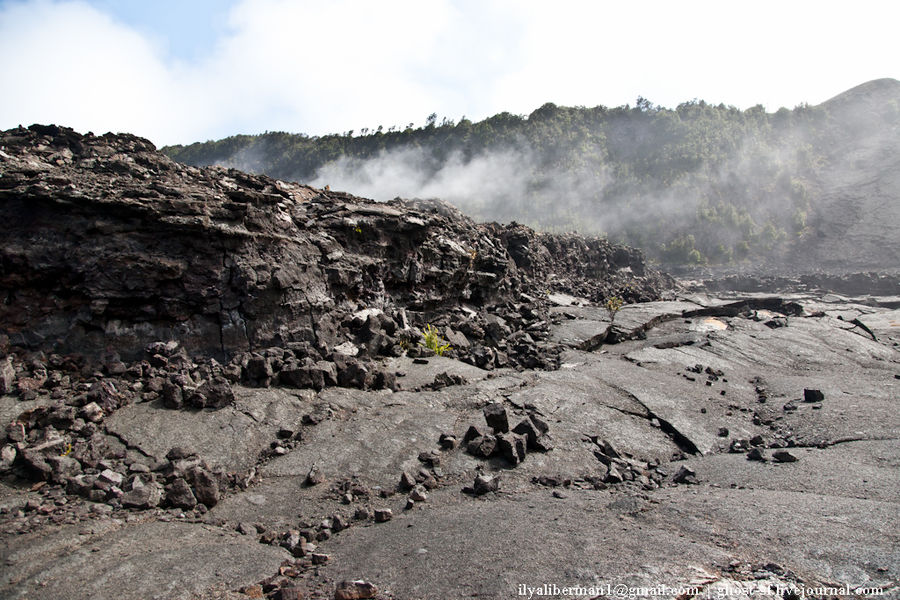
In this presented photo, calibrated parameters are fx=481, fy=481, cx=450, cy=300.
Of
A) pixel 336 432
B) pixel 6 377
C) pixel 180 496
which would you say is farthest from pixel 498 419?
pixel 6 377

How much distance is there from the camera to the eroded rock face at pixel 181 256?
4910 millimetres

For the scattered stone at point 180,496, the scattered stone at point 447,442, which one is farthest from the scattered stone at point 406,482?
the scattered stone at point 180,496

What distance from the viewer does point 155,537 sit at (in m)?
3.12

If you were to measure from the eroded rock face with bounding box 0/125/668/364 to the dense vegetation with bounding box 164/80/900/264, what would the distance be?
34.3 m

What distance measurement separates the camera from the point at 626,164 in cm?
5244

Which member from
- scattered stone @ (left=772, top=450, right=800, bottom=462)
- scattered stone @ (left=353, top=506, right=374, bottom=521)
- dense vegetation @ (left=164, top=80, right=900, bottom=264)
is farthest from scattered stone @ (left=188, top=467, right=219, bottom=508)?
dense vegetation @ (left=164, top=80, right=900, bottom=264)

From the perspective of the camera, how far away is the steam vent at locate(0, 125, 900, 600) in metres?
2.78

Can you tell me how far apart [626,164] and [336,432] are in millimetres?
54224

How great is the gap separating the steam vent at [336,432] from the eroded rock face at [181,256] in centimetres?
3

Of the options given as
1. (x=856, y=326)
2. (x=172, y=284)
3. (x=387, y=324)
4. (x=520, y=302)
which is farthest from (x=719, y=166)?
(x=172, y=284)

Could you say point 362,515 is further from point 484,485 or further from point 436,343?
point 436,343

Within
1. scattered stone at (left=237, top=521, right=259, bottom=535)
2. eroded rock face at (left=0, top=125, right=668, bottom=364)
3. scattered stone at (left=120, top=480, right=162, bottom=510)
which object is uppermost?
eroded rock face at (left=0, top=125, right=668, bottom=364)

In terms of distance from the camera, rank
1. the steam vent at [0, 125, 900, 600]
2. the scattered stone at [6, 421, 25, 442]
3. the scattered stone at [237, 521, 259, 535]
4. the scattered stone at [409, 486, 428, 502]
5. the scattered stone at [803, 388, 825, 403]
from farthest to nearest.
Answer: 1. the scattered stone at [803, 388, 825, 403]
2. the scattered stone at [409, 486, 428, 502]
3. the scattered stone at [6, 421, 25, 442]
4. the scattered stone at [237, 521, 259, 535]
5. the steam vent at [0, 125, 900, 600]

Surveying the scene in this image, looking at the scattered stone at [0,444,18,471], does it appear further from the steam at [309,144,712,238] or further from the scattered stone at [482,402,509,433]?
the steam at [309,144,712,238]
